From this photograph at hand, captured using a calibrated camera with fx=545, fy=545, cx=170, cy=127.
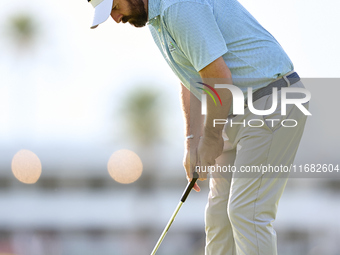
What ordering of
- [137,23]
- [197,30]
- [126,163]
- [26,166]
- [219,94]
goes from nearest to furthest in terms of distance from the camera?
[197,30]
[219,94]
[137,23]
[26,166]
[126,163]

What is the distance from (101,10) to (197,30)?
506 mm

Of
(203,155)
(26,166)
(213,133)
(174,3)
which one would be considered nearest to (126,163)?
(26,166)

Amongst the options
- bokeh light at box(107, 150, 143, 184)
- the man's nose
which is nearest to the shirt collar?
the man's nose

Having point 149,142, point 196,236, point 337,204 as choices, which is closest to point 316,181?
point 337,204

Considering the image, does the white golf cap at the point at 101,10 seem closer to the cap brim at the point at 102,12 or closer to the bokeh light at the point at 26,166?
the cap brim at the point at 102,12

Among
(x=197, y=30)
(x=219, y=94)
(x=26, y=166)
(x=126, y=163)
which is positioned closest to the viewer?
(x=197, y=30)

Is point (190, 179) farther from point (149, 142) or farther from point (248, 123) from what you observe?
point (149, 142)

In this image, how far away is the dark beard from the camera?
2615 mm

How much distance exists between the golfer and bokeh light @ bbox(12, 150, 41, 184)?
16.0 meters

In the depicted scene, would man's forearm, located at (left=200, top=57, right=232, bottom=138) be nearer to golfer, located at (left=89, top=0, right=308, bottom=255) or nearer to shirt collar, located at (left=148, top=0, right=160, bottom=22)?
golfer, located at (left=89, top=0, right=308, bottom=255)

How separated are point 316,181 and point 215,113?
11.5m

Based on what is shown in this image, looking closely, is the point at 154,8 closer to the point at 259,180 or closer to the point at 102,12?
the point at 102,12

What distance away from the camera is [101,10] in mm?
2631

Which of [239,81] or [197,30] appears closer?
[197,30]
